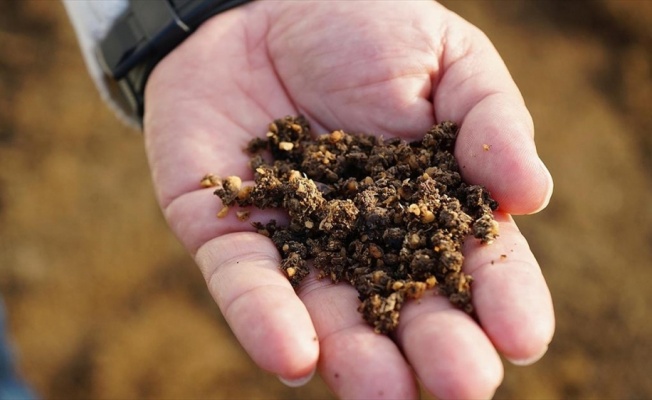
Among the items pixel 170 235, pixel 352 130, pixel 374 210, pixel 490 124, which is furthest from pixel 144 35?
pixel 170 235

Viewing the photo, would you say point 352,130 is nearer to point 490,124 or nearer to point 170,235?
point 490,124

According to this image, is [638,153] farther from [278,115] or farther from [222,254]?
[222,254]

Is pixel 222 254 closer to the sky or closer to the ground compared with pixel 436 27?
closer to the ground

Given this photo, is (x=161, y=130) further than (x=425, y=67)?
Yes

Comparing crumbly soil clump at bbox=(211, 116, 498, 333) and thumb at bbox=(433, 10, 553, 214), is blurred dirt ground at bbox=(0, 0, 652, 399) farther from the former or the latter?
thumb at bbox=(433, 10, 553, 214)

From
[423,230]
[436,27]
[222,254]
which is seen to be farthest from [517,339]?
[436,27]

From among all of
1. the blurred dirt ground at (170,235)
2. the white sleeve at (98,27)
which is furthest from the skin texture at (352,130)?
the blurred dirt ground at (170,235)

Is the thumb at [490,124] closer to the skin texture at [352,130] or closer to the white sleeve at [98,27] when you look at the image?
the skin texture at [352,130]
